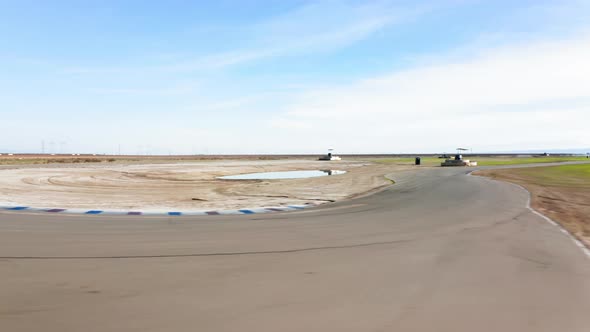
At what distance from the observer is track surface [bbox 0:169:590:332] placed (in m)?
3.81

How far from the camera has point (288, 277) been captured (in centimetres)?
517

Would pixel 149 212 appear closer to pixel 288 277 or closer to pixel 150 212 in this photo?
pixel 150 212

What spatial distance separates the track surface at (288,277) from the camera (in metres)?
3.81

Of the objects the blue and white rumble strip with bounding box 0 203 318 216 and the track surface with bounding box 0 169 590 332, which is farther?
the blue and white rumble strip with bounding box 0 203 318 216

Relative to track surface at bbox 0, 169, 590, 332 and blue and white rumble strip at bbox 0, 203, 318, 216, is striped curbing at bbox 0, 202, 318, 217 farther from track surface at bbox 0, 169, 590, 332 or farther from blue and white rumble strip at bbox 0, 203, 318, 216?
track surface at bbox 0, 169, 590, 332

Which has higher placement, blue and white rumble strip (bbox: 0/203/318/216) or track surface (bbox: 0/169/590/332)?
track surface (bbox: 0/169/590/332)

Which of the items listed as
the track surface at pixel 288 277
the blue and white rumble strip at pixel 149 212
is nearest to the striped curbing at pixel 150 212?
the blue and white rumble strip at pixel 149 212

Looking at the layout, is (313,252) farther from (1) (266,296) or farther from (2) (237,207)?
(2) (237,207)

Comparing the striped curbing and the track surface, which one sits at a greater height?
the track surface

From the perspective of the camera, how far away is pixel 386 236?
805cm

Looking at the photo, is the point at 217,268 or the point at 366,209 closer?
the point at 217,268

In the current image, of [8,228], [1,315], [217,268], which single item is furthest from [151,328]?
[8,228]

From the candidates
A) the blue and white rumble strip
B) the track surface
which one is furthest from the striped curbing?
the track surface

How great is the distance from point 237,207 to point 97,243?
22.1 feet
